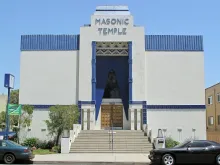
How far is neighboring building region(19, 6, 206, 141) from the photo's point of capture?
34.5 meters

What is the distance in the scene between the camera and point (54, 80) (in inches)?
1380

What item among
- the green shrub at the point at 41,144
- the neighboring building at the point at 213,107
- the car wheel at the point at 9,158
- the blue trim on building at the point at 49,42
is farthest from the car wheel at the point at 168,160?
the neighboring building at the point at 213,107

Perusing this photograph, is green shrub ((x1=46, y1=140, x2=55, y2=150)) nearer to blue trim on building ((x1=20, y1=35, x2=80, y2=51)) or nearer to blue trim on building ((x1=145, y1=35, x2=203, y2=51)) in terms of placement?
blue trim on building ((x1=20, y1=35, x2=80, y2=51))

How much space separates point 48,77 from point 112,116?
723cm

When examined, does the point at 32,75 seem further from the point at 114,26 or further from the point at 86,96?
the point at 114,26

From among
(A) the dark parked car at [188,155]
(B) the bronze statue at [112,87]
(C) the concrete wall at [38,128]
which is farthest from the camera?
(B) the bronze statue at [112,87]

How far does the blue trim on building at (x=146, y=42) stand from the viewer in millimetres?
35469

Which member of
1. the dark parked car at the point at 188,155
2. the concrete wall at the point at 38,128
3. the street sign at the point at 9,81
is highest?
the street sign at the point at 9,81

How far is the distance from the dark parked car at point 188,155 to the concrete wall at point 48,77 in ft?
54.6

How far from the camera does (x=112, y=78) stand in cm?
3656

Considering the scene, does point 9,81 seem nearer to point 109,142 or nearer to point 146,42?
point 109,142

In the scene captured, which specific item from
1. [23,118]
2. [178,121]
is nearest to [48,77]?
[23,118]

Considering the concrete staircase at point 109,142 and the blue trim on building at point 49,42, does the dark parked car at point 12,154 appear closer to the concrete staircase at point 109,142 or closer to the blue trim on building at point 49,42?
the concrete staircase at point 109,142

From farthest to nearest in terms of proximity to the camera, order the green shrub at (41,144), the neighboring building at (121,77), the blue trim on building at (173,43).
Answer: the blue trim on building at (173,43)
the neighboring building at (121,77)
the green shrub at (41,144)
